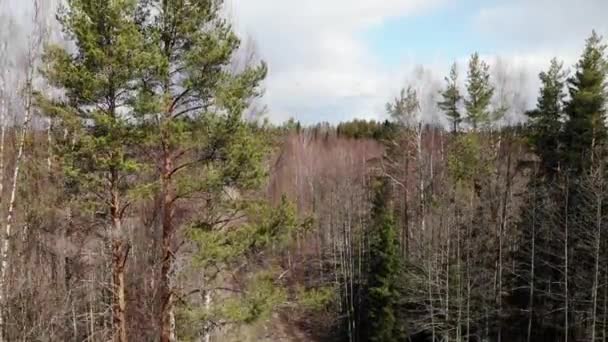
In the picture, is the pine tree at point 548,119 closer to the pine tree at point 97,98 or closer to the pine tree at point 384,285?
the pine tree at point 384,285

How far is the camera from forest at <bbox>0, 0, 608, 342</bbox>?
9016 millimetres

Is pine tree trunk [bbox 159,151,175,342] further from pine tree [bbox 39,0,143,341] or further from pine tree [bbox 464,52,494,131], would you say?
pine tree [bbox 464,52,494,131]

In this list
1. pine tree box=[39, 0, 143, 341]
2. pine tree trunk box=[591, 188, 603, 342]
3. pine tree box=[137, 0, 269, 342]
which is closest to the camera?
pine tree box=[39, 0, 143, 341]

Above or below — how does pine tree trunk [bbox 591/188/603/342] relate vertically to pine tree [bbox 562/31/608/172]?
below

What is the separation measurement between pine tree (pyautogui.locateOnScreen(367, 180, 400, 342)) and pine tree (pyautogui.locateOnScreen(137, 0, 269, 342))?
48.0 feet

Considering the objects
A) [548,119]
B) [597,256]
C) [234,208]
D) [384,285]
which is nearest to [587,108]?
[548,119]

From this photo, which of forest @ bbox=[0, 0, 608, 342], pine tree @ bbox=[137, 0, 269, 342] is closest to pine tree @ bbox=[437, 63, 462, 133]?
forest @ bbox=[0, 0, 608, 342]

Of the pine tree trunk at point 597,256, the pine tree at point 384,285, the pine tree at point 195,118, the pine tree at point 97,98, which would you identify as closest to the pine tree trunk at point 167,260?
the pine tree at point 195,118

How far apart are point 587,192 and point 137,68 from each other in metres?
15.5

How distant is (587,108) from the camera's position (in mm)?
20688

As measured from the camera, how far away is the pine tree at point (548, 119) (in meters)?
22.5

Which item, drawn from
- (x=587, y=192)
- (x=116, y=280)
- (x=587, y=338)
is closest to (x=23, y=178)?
(x=116, y=280)

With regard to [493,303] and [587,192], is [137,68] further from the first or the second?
[493,303]

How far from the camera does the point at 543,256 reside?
859 inches
